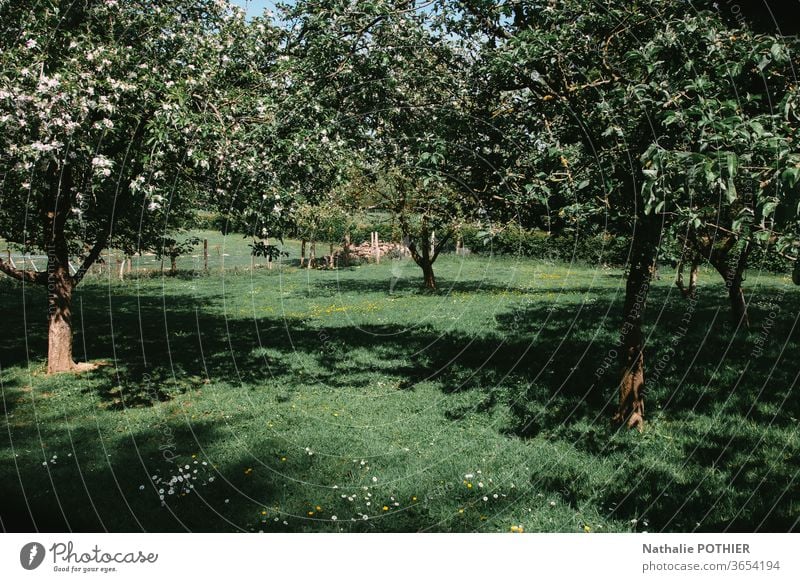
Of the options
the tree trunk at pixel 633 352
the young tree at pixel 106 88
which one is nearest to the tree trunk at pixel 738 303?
the tree trunk at pixel 633 352

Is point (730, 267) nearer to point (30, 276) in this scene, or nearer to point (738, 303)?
point (738, 303)

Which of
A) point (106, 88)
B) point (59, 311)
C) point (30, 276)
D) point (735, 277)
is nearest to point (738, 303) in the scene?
point (735, 277)

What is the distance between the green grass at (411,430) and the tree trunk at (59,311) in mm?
597

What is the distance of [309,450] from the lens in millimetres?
8859

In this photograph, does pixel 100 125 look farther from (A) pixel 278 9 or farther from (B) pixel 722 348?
(B) pixel 722 348

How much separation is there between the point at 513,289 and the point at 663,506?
21.8 m

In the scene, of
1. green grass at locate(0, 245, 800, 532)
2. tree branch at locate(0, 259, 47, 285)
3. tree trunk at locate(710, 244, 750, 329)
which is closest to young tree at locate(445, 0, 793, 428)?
green grass at locate(0, 245, 800, 532)

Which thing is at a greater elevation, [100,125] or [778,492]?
[100,125]

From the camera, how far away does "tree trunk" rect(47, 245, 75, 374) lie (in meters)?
13.0

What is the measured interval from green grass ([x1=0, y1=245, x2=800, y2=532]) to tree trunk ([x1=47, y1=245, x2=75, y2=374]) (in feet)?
1.96

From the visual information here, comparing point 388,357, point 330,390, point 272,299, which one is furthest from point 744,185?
point 272,299

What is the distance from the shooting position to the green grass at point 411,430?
694 centimetres

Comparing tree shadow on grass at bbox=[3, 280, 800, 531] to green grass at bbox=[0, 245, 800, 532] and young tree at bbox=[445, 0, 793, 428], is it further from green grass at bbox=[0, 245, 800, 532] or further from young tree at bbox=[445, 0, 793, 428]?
young tree at bbox=[445, 0, 793, 428]

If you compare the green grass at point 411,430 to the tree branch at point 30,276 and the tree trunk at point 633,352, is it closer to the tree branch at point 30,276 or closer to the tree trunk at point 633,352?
the tree trunk at point 633,352
